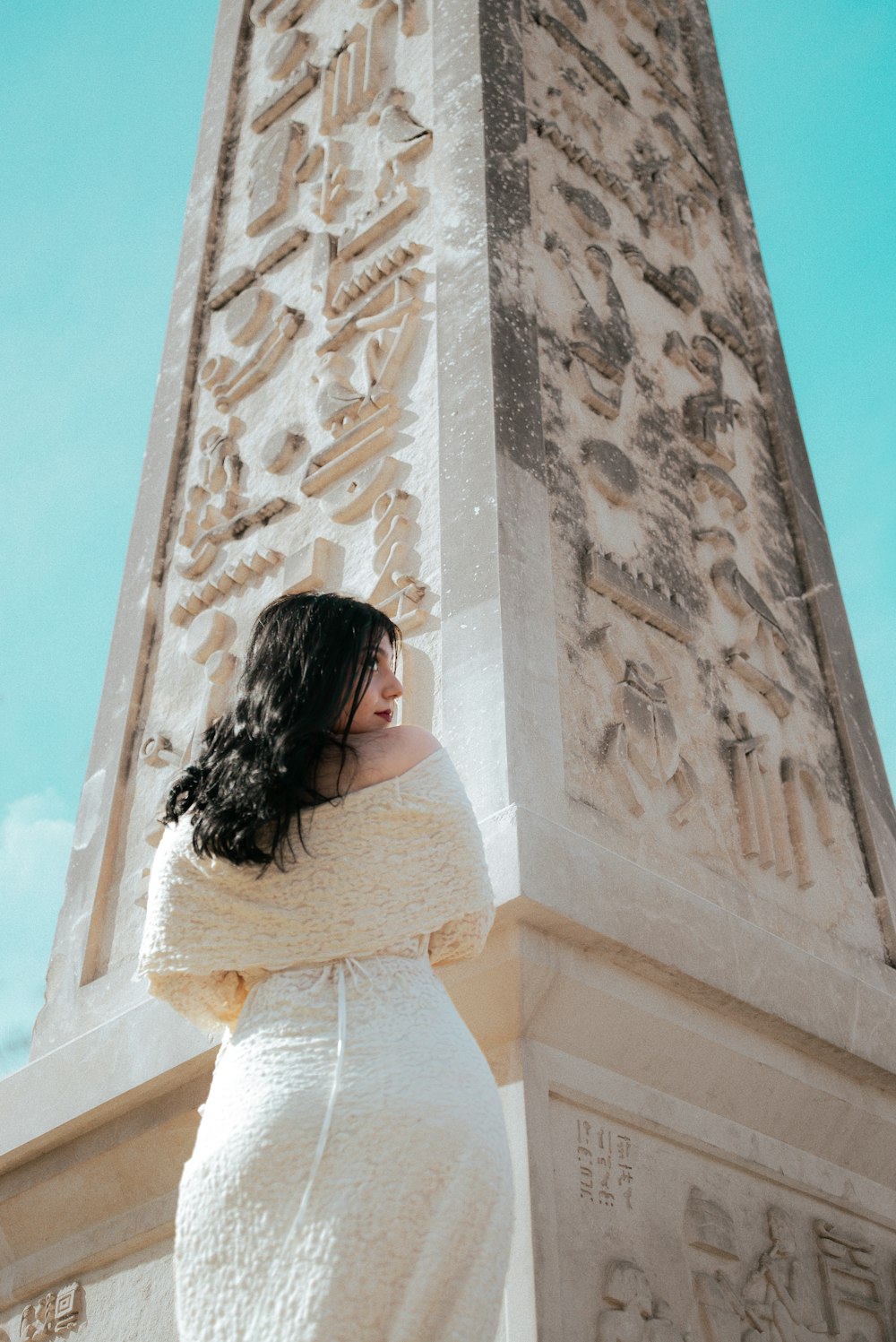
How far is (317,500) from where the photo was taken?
527 cm

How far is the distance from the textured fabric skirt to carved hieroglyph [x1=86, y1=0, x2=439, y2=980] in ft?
7.62

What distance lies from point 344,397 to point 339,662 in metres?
3.12

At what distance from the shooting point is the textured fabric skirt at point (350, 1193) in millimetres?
1859

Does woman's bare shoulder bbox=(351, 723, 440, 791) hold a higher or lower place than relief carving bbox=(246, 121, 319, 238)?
lower

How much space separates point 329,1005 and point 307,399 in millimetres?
3941

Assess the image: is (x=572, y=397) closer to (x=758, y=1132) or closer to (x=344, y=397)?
(x=344, y=397)

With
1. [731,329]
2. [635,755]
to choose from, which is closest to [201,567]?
[635,755]

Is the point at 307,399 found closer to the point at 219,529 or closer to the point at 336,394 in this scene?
the point at 336,394

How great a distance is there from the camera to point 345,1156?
1909 millimetres

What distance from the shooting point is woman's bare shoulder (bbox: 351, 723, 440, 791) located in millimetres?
2334

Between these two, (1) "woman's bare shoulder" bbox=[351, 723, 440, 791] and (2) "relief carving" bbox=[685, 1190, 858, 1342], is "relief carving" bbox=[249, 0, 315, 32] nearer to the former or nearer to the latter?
(1) "woman's bare shoulder" bbox=[351, 723, 440, 791]

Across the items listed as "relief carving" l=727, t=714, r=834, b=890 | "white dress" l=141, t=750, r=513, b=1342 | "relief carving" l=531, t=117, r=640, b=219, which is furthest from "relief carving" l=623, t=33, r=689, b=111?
"white dress" l=141, t=750, r=513, b=1342

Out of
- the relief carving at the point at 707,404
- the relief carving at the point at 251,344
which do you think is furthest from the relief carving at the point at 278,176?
the relief carving at the point at 707,404

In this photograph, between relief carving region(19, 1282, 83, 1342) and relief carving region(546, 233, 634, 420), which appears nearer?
relief carving region(19, 1282, 83, 1342)
